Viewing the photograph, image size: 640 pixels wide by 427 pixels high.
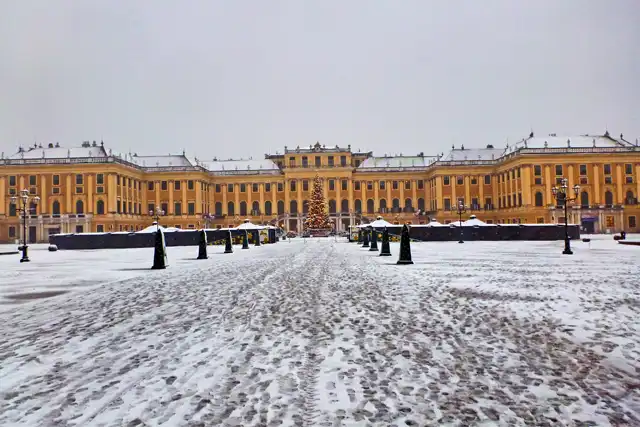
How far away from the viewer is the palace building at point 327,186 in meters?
73.8

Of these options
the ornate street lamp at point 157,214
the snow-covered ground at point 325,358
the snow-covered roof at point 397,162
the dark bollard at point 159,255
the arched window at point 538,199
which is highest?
the snow-covered roof at point 397,162

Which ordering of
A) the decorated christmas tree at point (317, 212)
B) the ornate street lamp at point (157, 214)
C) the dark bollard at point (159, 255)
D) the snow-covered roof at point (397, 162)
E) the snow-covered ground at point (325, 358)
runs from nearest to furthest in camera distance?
the snow-covered ground at point (325, 358), the dark bollard at point (159, 255), the ornate street lamp at point (157, 214), the decorated christmas tree at point (317, 212), the snow-covered roof at point (397, 162)

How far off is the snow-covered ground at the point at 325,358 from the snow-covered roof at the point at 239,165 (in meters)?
89.3

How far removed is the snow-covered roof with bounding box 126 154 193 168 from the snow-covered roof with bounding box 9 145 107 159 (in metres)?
12.5

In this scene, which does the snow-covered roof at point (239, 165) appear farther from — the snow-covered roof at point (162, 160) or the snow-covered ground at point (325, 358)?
the snow-covered ground at point (325, 358)

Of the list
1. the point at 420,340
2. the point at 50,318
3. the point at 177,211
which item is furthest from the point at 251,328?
the point at 177,211

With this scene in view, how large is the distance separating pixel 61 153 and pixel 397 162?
174 ft

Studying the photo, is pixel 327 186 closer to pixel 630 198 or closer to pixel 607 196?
pixel 607 196

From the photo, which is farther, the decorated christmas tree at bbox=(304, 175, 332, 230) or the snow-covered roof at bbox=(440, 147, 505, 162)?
the snow-covered roof at bbox=(440, 147, 505, 162)

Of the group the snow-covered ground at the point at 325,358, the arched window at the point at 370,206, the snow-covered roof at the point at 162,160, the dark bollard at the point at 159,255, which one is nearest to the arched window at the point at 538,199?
the arched window at the point at 370,206

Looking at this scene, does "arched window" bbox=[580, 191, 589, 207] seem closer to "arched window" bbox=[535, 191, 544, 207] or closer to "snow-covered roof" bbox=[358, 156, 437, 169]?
"arched window" bbox=[535, 191, 544, 207]

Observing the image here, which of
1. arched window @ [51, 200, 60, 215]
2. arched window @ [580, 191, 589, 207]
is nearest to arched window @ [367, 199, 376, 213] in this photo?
arched window @ [580, 191, 589, 207]

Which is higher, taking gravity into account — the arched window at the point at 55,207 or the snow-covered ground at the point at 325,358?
the arched window at the point at 55,207

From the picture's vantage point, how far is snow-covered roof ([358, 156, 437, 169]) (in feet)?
317
